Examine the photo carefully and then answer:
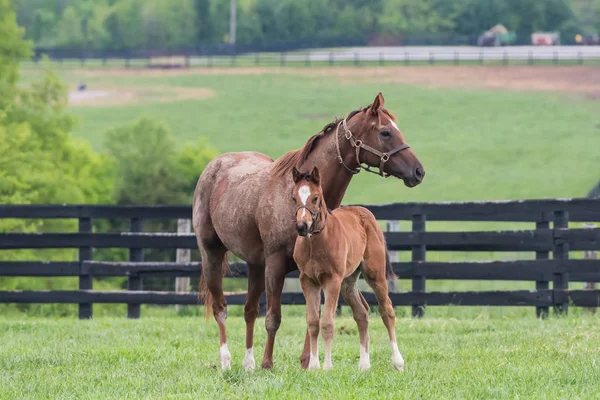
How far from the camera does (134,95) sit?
7825 cm

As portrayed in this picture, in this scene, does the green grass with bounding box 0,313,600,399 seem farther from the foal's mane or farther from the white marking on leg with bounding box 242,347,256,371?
the foal's mane

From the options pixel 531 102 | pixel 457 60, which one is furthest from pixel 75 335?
pixel 457 60

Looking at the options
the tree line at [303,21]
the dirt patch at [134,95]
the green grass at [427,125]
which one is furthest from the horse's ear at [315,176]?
the tree line at [303,21]

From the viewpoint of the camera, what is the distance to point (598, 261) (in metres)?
12.5

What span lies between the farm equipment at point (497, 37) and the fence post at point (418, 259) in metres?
81.7

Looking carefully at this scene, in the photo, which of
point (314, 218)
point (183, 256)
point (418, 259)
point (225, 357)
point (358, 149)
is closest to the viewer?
point (314, 218)

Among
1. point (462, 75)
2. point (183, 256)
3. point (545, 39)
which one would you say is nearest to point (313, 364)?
point (183, 256)

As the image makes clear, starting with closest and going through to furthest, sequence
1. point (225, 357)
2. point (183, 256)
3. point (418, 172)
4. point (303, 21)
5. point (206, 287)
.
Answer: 1. point (418, 172)
2. point (225, 357)
3. point (206, 287)
4. point (183, 256)
5. point (303, 21)

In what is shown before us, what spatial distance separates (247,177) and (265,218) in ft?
2.54

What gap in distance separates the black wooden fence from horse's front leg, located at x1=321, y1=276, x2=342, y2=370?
4653mm

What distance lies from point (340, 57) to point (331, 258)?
82.9m

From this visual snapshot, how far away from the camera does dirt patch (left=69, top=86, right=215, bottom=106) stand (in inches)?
3000

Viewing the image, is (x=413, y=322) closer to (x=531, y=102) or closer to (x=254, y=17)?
(x=531, y=102)

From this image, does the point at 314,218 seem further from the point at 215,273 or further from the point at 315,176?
the point at 215,273
